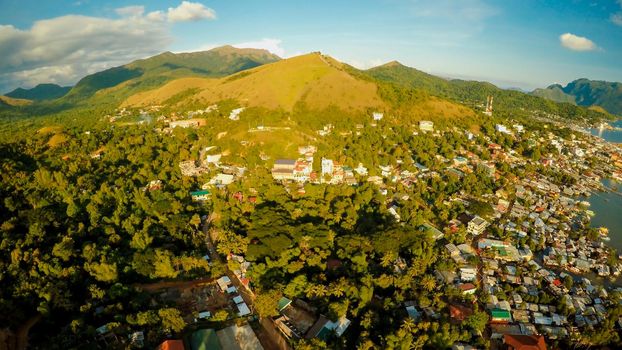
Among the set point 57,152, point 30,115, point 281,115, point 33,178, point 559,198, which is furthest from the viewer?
point 30,115

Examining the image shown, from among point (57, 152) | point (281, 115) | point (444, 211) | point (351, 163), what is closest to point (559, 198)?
point (444, 211)

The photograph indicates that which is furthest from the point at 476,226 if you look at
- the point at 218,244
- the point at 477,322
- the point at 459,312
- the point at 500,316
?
the point at 218,244

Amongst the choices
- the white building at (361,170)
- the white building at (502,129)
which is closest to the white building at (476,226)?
the white building at (361,170)

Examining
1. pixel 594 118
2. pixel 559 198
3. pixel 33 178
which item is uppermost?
pixel 594 118

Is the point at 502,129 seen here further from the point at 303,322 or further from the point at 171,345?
the point at 171,345

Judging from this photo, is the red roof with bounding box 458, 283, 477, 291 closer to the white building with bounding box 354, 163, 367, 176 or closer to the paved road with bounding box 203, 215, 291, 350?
the paved road with bounding box 203, 215, 291, 350

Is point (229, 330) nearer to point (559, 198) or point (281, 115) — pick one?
point (559, 198)

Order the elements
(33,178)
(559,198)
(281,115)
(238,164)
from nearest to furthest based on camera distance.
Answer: (33,178) → (559,198) → (238,164) → (281,115)

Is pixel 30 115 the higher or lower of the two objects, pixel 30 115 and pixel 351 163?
the higher
